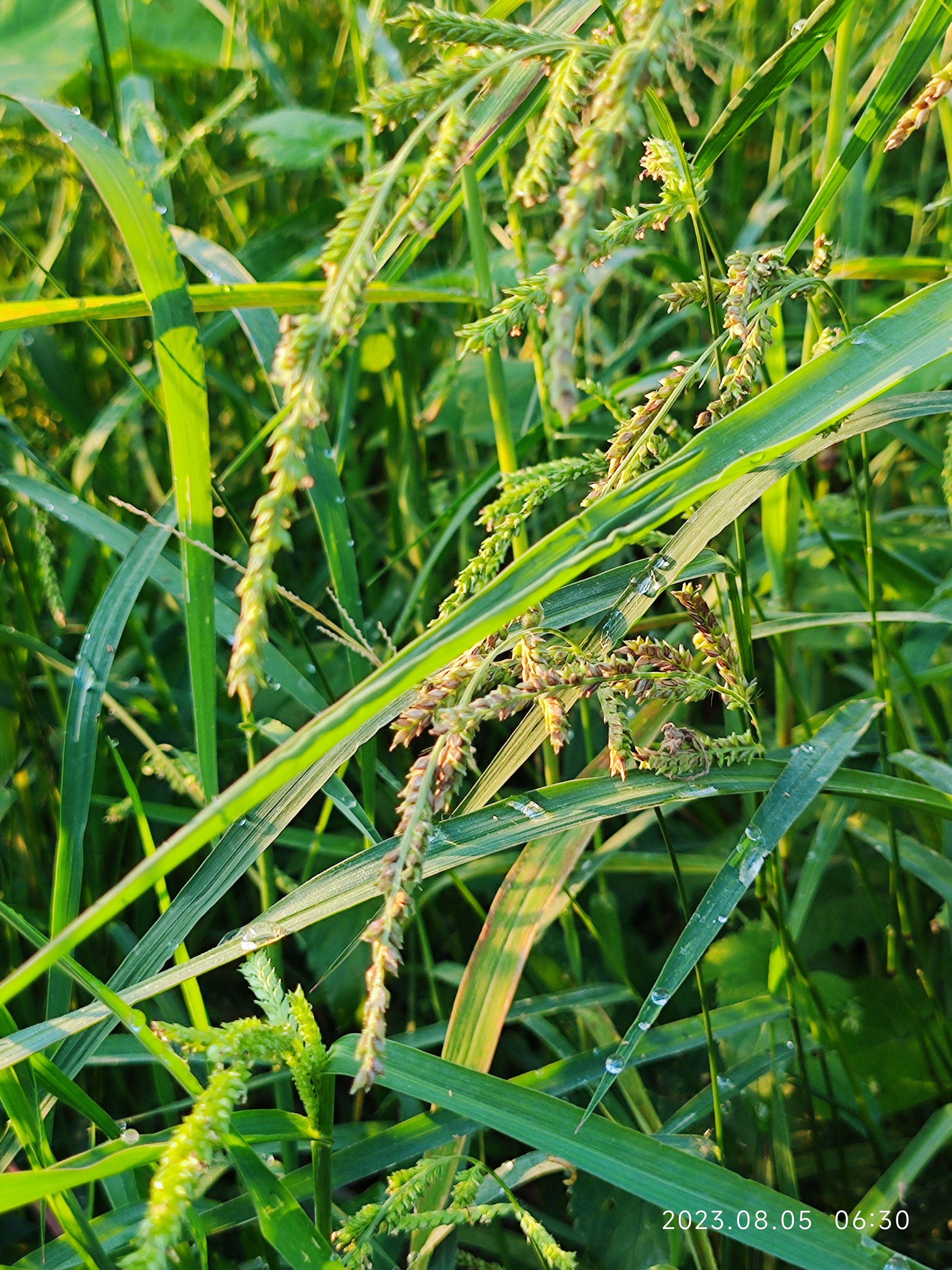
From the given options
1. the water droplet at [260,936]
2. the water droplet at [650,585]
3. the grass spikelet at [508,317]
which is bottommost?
the water droplet at [260,936]

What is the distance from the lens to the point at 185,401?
3.29 feet

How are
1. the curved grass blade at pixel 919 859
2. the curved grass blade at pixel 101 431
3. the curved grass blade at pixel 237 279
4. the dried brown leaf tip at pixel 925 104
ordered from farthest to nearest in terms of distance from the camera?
the curved grass blade at pixel 101 431
the curved grass blade at pixel 237 279
the curved grass blade at pixel 919 859
the dried brown leaf tip at pixel 925 104

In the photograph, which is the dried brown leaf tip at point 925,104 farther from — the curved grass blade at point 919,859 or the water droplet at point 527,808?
the curved grass blade at point 919,859

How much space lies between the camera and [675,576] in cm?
85

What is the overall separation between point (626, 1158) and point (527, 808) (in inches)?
12.1

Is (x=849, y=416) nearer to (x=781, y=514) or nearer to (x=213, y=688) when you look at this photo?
(x=781, y=514)

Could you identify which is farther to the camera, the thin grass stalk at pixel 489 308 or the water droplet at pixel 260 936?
the thin grass stalk at pixel 489 308

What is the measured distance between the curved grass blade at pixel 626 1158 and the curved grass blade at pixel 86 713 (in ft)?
1.22

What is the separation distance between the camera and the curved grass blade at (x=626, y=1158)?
0.80 meters

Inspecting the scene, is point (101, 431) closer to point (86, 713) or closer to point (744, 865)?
point (86, 713)

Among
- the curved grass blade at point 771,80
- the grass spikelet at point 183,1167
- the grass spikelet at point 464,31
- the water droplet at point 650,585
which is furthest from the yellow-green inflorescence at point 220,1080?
the curved grass blade at point 771,80

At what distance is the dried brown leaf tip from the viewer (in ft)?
2.26

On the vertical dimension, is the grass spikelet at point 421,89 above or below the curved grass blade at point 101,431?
above

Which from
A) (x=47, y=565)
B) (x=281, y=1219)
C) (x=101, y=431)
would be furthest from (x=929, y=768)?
(x=101, y=431)
